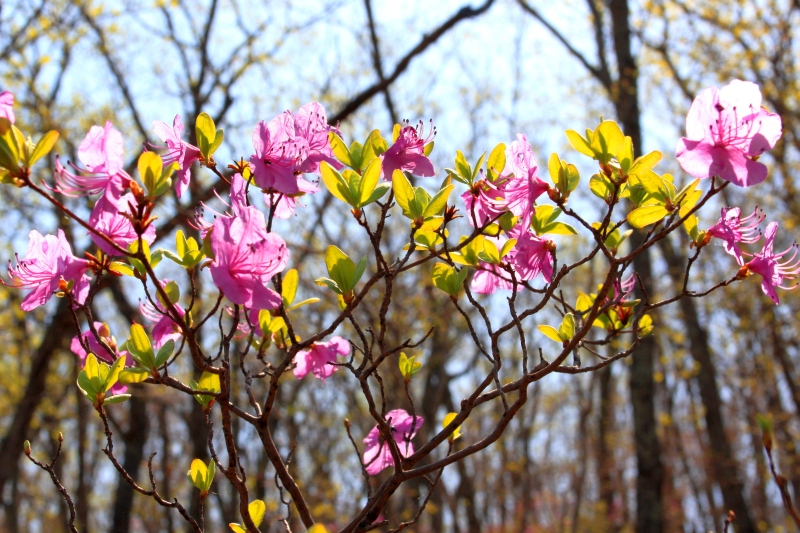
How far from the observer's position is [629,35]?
23.2 ft

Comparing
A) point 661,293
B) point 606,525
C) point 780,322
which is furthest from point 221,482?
point 780,322

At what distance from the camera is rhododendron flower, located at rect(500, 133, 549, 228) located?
4.09 feet

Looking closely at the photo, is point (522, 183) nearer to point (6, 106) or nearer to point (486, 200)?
point (486, 200)

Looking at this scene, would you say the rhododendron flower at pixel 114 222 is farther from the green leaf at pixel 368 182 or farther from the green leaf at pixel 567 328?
the green leaf at pixel 567 328

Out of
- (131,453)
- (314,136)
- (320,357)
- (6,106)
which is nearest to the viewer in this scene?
(6,106)

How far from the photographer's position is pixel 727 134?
3.73ft

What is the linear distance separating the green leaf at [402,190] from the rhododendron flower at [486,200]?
0.14 meters

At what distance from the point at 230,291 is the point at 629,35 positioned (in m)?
7.01

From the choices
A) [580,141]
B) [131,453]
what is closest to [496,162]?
[580,141]

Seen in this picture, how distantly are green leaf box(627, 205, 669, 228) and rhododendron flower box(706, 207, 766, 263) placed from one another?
0.13m

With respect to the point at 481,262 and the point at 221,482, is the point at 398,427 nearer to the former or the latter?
the point at 481,262

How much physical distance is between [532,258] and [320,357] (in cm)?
49

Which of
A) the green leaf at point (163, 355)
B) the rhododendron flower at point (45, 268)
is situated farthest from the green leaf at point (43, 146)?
the green leaf at point (163, 355)

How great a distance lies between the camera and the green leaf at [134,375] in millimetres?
1149
